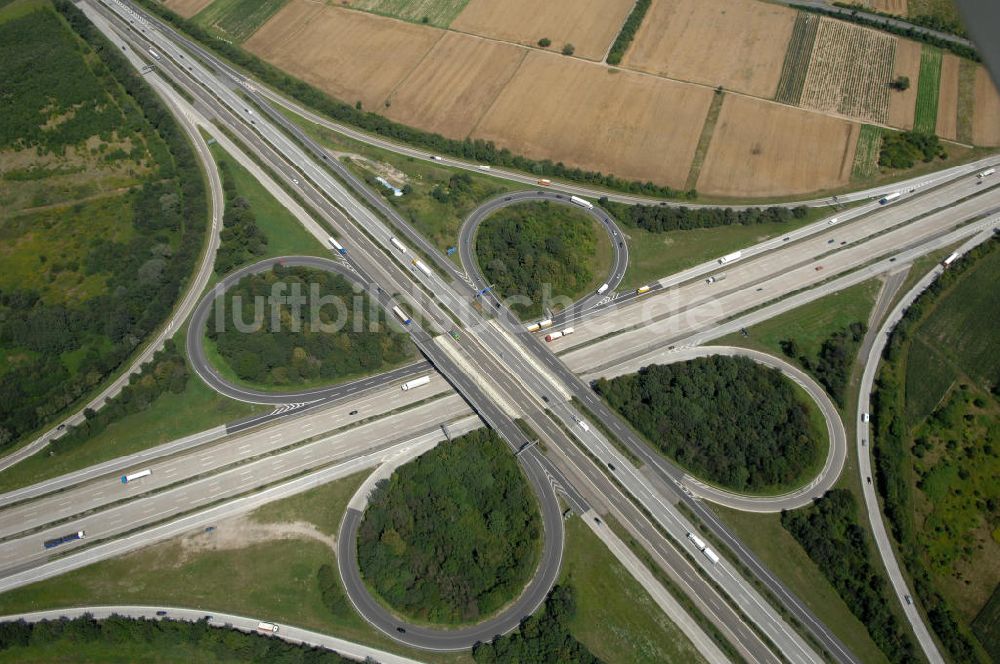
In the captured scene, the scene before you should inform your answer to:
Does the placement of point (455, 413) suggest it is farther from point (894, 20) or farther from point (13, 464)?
point (894, 20)

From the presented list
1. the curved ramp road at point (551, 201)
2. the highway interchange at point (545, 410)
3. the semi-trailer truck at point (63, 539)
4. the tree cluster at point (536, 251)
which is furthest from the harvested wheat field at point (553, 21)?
the semi-trailer truck at point (63, 539)

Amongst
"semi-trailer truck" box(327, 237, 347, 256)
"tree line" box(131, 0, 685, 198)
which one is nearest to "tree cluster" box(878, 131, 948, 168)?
"tree line" box(131, 0, 685, 198)

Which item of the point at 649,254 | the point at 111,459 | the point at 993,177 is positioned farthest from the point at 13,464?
Answer: the point at 993,177

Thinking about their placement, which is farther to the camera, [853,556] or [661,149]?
[661,149]

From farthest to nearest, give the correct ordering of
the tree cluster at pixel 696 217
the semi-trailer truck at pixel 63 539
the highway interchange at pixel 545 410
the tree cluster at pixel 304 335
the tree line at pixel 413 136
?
the tree line at pixel 413 136
the tree cluster at pixel 696 217
the tree cluster at pixel 304 335
the semi-trailer truck at pixel 63 539
the highway interchange at pixel 545 410

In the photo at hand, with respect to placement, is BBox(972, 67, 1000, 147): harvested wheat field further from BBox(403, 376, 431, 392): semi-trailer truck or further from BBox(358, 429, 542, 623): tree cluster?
BBox(403, 376, 431, 392): semi-trailer truck

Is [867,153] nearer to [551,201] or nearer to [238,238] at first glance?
[551,201]

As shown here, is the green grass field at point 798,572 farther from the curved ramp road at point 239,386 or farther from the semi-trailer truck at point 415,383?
the curved ramp road at point 239,386
